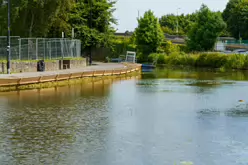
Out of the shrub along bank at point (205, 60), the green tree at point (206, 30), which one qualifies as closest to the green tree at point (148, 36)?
the shrub along bank at point (205, 60)

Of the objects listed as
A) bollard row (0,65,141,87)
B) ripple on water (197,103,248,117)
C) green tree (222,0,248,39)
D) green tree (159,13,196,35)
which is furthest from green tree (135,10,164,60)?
green tree (159,13,196,35)

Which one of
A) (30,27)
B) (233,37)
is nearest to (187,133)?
(30,27)

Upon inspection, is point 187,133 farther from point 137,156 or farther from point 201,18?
point 201,18

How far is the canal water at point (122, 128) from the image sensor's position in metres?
15.5

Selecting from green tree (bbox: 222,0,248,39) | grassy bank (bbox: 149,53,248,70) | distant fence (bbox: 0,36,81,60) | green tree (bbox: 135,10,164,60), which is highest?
green tree (bbox: 222,0,248,39)

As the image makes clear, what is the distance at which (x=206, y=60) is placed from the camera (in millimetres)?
78000

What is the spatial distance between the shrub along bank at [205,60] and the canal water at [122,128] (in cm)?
3802

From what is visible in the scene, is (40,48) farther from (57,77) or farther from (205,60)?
(205,60)

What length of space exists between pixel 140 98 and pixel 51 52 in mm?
20810

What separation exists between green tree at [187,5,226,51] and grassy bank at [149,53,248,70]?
699 cm

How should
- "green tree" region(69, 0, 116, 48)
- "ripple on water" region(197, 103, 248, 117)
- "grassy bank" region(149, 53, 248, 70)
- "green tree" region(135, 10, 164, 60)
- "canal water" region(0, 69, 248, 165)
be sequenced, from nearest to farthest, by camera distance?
"canal water" region(0, 69, 248, 165) → "ripple on water" region(197, 103, 248, 117) → "green tree" region(69, 0, 116, 48) → "grassy bank" region(149, 53, 248, 70) → "green tree" region(135, 10, 164, 60)

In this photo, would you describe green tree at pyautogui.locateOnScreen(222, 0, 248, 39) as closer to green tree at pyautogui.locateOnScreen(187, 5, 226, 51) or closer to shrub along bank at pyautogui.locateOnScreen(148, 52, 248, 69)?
green tree at pyautogui.locateOnScreen(187, 5, 226, 51)

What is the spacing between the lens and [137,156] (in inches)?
609

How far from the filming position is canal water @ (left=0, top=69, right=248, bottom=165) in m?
15.5
